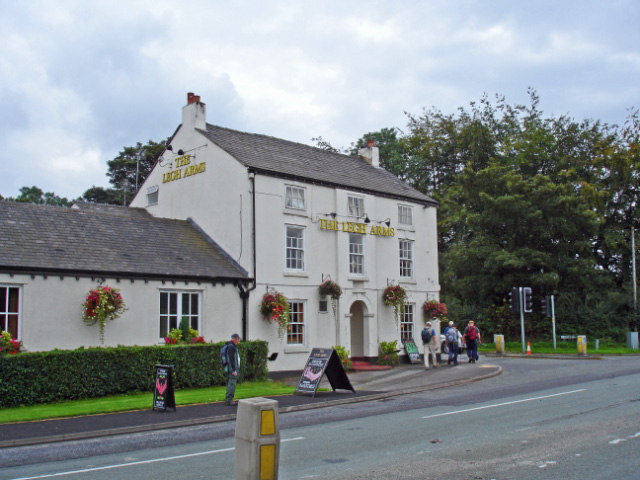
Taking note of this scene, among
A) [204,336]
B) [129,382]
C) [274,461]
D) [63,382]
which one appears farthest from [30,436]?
[204,336]

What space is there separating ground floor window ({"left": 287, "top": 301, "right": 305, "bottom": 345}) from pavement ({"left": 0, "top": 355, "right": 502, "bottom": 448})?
149 centimetres

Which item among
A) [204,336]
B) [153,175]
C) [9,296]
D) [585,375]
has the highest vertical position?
[153,175]

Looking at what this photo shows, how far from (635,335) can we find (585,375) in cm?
1775

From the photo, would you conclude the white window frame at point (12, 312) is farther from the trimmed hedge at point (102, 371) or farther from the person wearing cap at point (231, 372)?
the person wearing cap at point (231, 372)

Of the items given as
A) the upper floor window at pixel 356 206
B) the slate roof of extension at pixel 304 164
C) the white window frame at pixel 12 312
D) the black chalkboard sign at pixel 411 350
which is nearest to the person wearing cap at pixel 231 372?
the white window frame at pixel 12 312

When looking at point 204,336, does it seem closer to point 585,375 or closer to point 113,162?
point 585,375

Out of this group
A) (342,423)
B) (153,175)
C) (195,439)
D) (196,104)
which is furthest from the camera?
(153,175)

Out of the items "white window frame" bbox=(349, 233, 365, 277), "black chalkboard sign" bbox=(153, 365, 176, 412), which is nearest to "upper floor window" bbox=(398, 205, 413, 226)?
"white window frame" bbox=(349, 233, 365, 277)

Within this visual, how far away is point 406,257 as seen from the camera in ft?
92.1

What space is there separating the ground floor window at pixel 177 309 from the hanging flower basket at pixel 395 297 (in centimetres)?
851

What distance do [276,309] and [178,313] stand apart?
337 centimetres

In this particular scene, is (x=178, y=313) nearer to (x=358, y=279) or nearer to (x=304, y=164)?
(x=358, y=279)

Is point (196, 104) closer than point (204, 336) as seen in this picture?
No

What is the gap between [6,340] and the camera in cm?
1598
